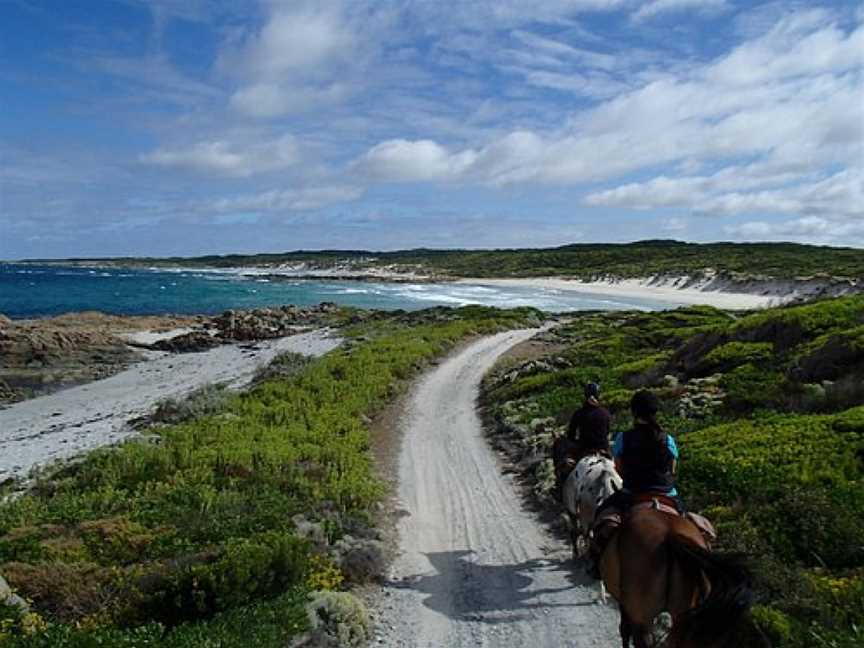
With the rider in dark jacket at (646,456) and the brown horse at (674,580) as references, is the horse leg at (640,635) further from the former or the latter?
the rider in dark jacket at (646,456)

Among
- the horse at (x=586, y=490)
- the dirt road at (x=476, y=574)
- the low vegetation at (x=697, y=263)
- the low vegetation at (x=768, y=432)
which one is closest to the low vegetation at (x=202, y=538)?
the dirt road at (x=476, y=574)

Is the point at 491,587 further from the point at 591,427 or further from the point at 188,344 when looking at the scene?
the point at 188,344

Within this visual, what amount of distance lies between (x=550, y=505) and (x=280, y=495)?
16.7 ft

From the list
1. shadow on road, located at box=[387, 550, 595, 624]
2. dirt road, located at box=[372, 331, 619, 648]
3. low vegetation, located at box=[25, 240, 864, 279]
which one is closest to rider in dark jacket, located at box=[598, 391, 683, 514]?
dirt road, located at box=[372, 331, 619, 648]

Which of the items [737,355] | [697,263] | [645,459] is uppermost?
[697,263]

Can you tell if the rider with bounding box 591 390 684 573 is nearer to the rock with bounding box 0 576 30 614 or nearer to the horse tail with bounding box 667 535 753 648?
the horse tail with bounding box 667 535 753 648

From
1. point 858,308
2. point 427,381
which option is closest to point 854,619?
point 858,308

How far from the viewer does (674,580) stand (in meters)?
6.53

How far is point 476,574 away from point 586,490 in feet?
6.85

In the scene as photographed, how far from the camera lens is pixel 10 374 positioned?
139 feet

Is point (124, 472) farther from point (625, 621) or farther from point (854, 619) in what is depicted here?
point (854, 619)

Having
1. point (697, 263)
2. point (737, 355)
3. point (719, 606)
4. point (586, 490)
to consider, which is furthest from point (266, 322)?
point (697, 263)

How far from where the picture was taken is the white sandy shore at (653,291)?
87.4 meters

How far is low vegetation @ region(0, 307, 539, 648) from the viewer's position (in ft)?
26.7
